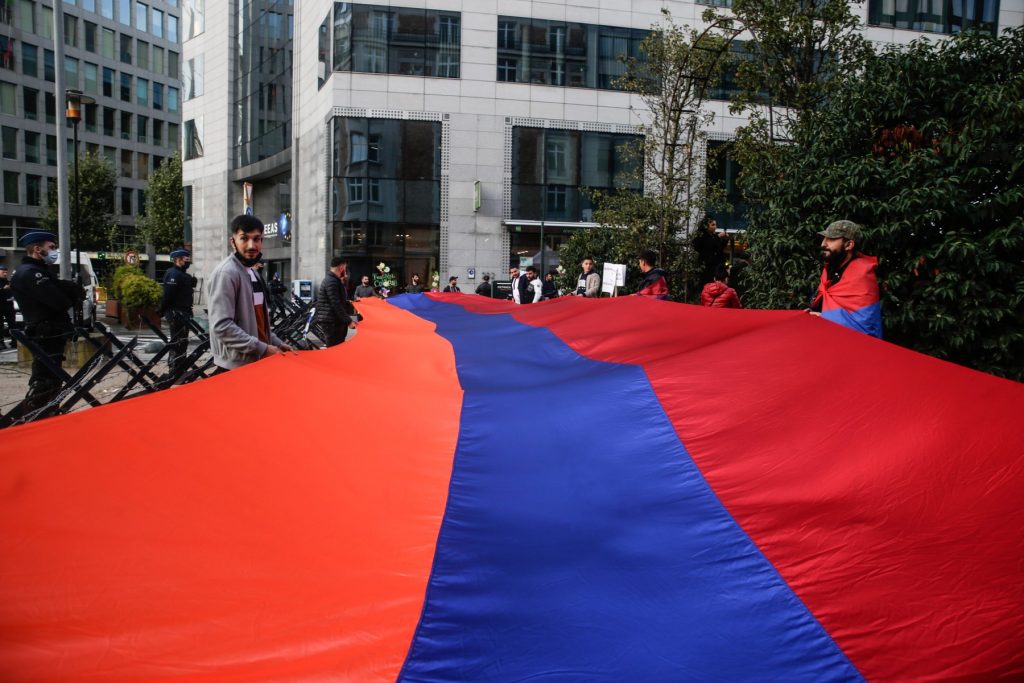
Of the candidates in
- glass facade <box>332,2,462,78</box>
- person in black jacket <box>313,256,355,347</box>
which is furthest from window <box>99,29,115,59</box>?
person in black jacket <box>313,256,355,347</box>

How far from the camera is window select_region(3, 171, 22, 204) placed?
2347 inches

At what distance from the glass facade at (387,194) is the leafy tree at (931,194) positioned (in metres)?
24.1

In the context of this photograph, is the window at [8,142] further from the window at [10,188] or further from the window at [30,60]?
the window at [30,60]

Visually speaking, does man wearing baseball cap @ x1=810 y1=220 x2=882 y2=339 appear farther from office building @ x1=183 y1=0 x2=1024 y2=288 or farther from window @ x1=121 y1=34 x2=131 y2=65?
window @ x1=121 y1=34 x2=131 y2=65

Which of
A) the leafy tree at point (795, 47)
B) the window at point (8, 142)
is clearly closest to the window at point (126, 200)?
the window at point (8, 142)

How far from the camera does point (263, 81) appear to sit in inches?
1673

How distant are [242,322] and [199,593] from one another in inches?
126

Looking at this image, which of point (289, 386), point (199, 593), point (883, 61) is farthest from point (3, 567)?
point (883, 61)

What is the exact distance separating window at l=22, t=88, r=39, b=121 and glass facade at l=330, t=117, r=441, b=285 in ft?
133

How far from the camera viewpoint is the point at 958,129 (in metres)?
8.24

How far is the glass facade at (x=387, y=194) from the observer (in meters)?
32.1

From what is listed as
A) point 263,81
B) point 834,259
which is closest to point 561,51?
point 263,81

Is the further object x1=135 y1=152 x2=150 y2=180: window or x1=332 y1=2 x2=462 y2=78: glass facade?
x1=135 y1=152 x2=150 y2=180: window

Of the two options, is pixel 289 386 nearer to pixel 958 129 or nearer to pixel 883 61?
pixel 958 129
